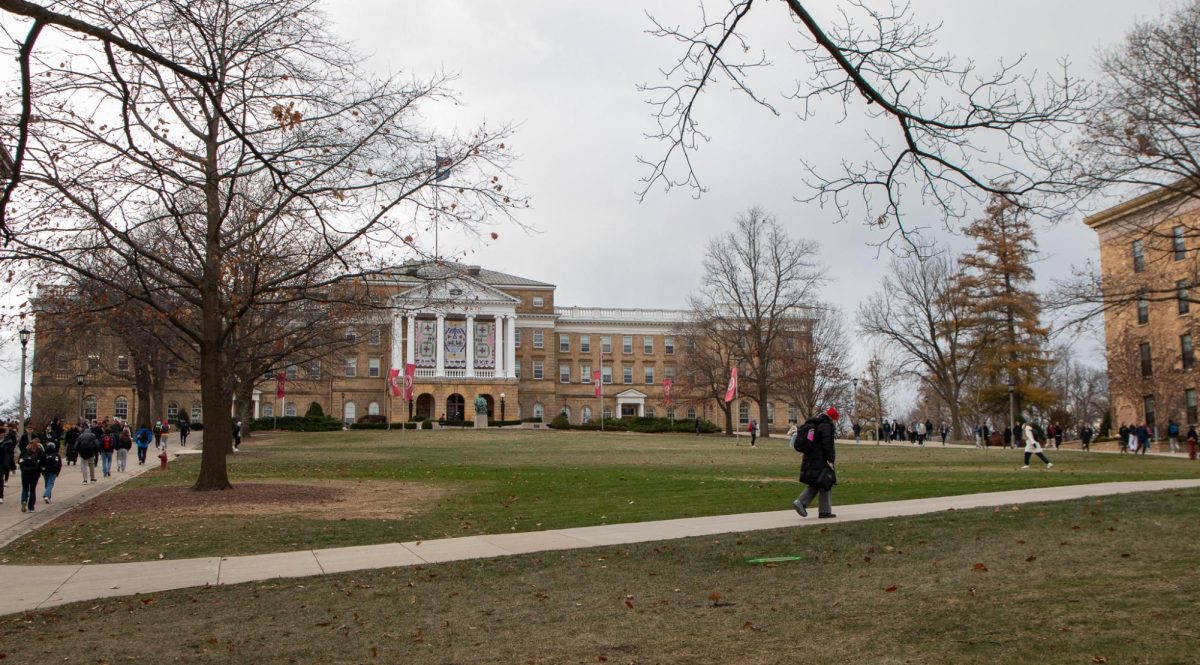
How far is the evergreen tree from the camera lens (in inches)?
2207

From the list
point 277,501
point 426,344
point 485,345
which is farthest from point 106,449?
point 485,345

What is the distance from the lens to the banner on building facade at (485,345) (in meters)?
102

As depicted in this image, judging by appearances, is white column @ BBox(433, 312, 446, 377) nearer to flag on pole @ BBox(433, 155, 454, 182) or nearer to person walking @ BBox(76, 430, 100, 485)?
person walking @ BBox(76, 430, 100, 485)

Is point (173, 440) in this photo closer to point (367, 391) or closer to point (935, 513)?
point (367, 391)

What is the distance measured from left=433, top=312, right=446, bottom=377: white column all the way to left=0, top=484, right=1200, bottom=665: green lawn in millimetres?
88888

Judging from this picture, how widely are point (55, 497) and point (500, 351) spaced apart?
79097 millimetres

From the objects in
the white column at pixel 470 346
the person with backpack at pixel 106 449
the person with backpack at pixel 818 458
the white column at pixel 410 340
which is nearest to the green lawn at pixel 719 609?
the person with backpack at pixel 818 458

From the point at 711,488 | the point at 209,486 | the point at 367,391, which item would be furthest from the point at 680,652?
the point at 367,391

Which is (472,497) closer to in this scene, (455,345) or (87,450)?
(87,450)

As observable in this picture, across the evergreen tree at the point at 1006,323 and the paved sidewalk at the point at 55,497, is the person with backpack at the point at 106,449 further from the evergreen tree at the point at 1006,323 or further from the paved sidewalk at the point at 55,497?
the evergreen tree at the point at 1006,323

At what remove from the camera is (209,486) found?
2155 centimetres

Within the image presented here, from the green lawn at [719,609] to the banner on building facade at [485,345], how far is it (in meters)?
90.7

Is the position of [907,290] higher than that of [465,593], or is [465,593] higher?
[907,290]

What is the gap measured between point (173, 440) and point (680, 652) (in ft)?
199
